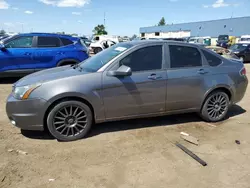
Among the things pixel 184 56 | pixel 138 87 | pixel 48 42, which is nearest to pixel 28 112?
pixel 138 87

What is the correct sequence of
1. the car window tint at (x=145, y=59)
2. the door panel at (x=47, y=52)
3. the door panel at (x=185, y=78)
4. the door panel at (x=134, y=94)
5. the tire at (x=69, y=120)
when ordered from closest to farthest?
the tire at (x=69, y=120)
the door panel at (x=134, y=94)
the car window tint at (x=145, y=59)
the door panel at (x=185, y=78)
the door panel at (x=47, y=52)

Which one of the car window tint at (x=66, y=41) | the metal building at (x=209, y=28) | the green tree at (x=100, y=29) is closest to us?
the car window tint at (x=66, y=41)

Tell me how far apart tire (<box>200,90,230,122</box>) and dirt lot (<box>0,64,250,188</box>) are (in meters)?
0.25

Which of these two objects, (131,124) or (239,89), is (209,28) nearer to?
(239,89)

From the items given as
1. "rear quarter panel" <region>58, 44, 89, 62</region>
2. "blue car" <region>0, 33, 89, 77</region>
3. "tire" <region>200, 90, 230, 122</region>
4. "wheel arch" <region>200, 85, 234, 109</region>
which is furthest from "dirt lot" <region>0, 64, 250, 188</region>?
"rear quarter panel" <region>58, 44, 89, 62</region>

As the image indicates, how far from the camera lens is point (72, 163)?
Answer: 10.7 ft

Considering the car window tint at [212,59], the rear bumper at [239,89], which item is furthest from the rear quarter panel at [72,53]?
the rear bumper at [239,89]

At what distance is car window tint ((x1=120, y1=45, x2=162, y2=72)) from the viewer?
4.07 metres

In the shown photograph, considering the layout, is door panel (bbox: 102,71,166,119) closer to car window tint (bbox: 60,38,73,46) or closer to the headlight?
the headlight

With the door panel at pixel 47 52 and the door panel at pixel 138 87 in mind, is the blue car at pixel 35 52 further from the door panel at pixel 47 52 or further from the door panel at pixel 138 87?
the door panel at pixel 138 87

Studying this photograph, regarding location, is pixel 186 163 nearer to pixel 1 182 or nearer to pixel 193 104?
pixel 193 104

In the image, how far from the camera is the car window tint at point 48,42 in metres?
8.29

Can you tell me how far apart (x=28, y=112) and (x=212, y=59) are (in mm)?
3540

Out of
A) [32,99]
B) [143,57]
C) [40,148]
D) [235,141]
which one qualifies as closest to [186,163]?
[235,141]
